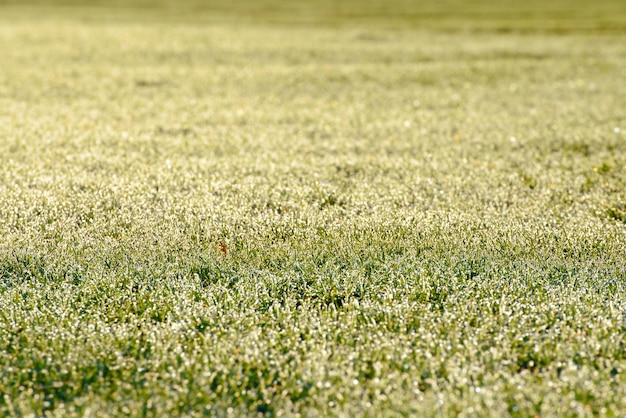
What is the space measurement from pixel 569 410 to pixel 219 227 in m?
2.99

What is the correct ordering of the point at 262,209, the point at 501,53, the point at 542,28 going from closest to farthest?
the point at 262,209 → the point at 501,53 → the point at 542,28

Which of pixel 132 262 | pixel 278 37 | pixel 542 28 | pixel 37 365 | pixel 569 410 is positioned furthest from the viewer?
pixel 542 28

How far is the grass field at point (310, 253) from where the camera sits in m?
3.49

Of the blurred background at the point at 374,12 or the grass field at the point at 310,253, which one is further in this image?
the blurred background at the point at 374,12

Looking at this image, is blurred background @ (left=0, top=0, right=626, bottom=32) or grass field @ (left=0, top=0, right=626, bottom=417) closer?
grass field @ (left=0, top=0, right=626, bottom=417)

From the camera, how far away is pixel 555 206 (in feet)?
19.8

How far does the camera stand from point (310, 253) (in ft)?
16.2

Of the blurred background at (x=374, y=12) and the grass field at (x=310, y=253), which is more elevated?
the blurred background at (x=374, y=12)

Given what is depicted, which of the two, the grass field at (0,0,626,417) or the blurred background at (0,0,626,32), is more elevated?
the blurred background at (0,0,626,32)

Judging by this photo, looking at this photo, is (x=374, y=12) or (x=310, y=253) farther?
(x=374, y=12)

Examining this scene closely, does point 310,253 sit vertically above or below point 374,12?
below

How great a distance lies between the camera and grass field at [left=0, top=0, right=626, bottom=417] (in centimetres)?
349

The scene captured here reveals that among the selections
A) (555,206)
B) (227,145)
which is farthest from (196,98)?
(555,206)

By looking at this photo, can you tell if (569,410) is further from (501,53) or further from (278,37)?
(278,37)
